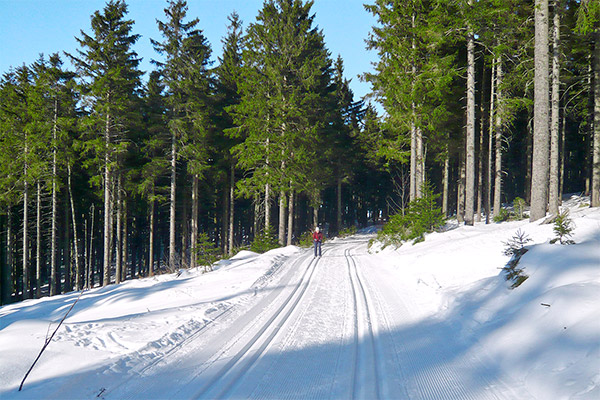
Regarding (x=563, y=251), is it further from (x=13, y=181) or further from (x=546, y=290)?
(x=13, y=181)

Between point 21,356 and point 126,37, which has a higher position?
point 126,37

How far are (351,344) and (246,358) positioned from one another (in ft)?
5.07

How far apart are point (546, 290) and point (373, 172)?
120 feet

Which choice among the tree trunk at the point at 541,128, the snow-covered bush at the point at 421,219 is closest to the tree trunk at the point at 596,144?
the tree trunk at the point at 541,128

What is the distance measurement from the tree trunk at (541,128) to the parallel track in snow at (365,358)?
815cm

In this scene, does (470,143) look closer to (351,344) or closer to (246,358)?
(351,344)

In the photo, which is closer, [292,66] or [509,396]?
[509,396]

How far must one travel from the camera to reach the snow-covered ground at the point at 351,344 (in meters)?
3.43

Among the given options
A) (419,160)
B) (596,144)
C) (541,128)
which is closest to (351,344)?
(541,128)

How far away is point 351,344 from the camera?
4.73 m

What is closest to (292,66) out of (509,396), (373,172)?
(509,396)

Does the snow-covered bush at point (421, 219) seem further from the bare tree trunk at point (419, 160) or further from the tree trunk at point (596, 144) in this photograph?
the tree trunk at point (596, 144)

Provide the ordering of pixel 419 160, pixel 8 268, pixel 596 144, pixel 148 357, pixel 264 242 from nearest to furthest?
pixel 148 357
pixel 596 144
pixel 419 160
pixel 264 242
pixel 8 268

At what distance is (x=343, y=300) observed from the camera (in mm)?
7422
